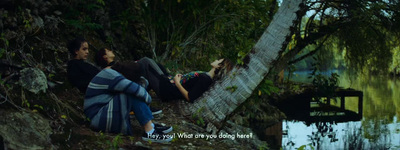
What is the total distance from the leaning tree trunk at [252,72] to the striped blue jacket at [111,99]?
1.72m

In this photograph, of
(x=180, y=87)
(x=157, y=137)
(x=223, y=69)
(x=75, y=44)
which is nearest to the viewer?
(x=157, y=137)

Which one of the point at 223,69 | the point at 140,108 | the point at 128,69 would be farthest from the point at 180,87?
the point at 140,108

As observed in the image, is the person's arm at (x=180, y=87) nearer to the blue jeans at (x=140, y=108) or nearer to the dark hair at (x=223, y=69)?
the dark hair at (x=223, y=69)

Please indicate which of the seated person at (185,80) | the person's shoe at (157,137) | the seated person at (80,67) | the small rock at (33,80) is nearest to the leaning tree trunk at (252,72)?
the seated person at (185,80)

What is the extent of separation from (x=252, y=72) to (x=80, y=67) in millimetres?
2556

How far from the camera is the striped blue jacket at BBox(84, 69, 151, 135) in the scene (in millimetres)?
4738

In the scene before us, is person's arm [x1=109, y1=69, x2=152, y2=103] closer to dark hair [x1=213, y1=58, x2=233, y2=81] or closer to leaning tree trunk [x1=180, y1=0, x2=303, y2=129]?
leaning tree trunk [x1=180, y1=0, x2=303, y2=129]

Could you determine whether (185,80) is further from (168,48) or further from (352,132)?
(352,132)

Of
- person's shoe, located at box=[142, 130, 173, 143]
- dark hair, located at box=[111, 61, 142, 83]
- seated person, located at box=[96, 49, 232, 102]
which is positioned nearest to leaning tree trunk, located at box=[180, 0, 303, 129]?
seated person, located at box=[96, 49, 232, 102]

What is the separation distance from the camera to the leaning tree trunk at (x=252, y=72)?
19.9 ft

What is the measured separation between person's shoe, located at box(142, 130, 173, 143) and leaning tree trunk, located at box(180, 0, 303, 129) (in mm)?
1257

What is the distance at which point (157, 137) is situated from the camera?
5098mm

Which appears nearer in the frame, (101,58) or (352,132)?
(101,58)

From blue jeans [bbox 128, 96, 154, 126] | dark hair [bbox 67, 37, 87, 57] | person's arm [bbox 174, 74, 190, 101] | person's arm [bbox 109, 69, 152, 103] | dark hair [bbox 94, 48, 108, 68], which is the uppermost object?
dark hair [bbox 67, 37, 87, 57]
